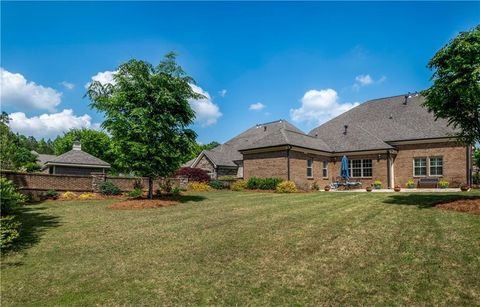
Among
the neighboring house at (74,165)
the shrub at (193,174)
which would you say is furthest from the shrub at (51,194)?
the shrub at (193,174)

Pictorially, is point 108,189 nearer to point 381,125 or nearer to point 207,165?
point 207,165

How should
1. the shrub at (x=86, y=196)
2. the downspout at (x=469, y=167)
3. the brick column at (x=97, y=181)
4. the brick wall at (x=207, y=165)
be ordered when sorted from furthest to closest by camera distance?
the brick wall at (x=207, y=165) → the downspout at (x=469, y=167) → the brick column at (x=97, y=181) → the shrub at (x=86, y=196)

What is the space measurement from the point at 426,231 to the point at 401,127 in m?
22.6

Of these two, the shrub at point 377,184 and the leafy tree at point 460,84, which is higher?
the leafy tree at point 460,84

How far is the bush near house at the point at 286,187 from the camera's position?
22.8 m

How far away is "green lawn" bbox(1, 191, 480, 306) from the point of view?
15.9 feet

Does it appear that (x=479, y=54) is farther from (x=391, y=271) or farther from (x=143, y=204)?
(x=143, y=204)

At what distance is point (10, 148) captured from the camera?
2050 cm

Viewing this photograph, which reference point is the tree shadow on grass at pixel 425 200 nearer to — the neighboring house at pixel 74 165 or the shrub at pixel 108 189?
the shrub at pixel 108 189

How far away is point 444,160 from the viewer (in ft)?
81.5

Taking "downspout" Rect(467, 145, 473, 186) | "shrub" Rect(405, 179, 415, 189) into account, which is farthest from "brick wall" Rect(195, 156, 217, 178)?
"downspout" Rect(467, 145, 473, 186)

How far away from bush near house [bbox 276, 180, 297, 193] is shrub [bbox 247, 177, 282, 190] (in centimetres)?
120

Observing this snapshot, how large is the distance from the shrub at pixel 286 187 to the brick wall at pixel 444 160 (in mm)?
10411

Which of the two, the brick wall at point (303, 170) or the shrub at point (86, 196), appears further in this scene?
the brick wall at point (303, 170)
